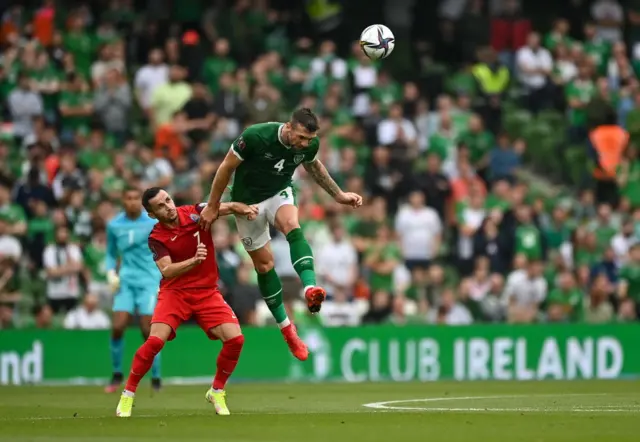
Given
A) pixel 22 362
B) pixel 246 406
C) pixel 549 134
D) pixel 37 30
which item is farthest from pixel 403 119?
pixel 246 406

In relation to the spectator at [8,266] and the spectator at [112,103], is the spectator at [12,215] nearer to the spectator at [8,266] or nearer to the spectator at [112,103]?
the spectator at [8,266]

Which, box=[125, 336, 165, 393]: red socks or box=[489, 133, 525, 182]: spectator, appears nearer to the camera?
box=[125, 336, 165, 393]: red socks

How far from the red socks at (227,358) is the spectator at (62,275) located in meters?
9.44

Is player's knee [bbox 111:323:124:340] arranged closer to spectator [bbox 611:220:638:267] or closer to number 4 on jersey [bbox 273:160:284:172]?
number 4 on jersey [bbox 273:160:284:172]

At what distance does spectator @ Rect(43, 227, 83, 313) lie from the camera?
77.7 ft

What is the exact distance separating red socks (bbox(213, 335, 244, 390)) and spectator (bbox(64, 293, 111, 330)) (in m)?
9.22

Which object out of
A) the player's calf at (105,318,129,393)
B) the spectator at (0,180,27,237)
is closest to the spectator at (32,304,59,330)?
the spectator at (0,180,27,237)

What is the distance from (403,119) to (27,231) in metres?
7.75

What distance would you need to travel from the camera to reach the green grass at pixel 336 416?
12.1 m

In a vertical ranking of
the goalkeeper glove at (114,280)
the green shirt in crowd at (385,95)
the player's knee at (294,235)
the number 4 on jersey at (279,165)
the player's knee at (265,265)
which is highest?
the green shirt in crowd at (385,95)

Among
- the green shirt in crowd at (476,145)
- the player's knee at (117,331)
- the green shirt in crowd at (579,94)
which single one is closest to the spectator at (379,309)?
the green shirt in crowd at (476,145)

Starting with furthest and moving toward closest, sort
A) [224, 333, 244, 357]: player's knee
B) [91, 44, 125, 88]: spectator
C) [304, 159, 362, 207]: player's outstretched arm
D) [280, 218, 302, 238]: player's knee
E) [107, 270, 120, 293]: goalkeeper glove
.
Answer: [91, 44, 125, 88]: spectator, [107, 270, 120, 293]: goalkeeper glove, [304, 159, 362, 207]: player's outstretched arm, [280, 218, 302, 238]: player's knee, [224, 333, 244, 357]: player's knee

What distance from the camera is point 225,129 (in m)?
26.9

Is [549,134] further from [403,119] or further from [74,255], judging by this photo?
[74,255]
